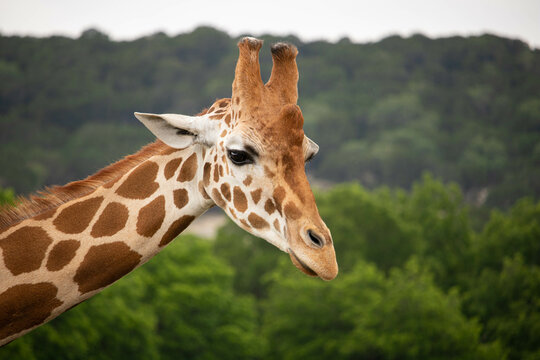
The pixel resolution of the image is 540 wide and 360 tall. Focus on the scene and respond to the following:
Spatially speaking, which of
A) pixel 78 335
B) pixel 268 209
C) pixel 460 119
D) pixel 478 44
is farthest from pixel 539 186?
pixel 268 209

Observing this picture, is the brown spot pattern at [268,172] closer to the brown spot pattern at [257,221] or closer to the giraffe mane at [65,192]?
the brown spot pattern at [257,221]

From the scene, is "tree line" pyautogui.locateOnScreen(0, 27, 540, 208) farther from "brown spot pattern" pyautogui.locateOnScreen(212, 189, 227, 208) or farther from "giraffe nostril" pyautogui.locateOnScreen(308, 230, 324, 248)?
"giraffe nostril" pyautogui.locateOnScreen(308, 230, 324, 248)

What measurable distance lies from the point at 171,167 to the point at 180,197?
31 cm

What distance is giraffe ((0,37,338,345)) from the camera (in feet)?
16.3

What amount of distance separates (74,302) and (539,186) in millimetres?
114238

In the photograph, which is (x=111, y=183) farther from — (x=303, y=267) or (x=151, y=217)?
(x=303, y=267)

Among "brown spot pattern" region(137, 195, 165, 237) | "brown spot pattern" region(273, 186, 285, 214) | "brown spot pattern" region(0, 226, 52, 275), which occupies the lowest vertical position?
"brown spot pattern" region(0, 226, 52, 275)

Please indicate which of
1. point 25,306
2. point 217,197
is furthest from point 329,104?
point 25,306

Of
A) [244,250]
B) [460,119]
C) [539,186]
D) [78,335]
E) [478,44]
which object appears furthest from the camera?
[460,119]

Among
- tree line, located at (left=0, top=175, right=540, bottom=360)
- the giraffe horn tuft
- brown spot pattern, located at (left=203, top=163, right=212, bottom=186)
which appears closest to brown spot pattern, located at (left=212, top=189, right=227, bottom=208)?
brown spot pattern, located at (left=203, top=163, right=212, bottom=186)

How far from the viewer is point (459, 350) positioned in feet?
147

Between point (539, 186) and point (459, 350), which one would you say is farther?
point (539, 186)

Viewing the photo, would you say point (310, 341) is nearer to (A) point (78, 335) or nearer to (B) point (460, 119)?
(A) point (78, 335)

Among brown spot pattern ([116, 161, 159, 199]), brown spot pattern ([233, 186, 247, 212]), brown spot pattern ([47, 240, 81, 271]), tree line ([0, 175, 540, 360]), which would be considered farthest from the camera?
tree line ([0, 175, 540, 360])
